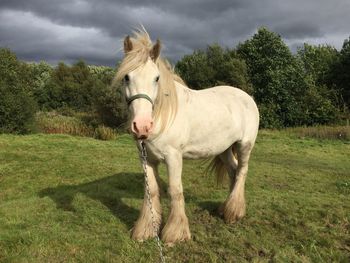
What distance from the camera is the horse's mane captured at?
12.5 feet

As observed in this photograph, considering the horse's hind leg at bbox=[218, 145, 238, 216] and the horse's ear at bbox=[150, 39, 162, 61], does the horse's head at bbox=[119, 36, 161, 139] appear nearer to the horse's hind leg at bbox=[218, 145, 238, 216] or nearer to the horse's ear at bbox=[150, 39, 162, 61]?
the horse's ear at bbox=[150, 39, 162, 61]

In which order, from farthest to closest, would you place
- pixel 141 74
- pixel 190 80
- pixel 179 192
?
pixel 190 80 < pixel 179 192 < pixel 141 74

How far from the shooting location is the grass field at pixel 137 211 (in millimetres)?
4238

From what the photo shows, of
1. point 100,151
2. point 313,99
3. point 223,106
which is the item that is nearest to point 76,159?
point 100,151

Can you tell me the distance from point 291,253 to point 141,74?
103 inches

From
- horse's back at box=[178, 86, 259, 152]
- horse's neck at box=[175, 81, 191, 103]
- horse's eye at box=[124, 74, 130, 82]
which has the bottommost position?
horse's back at box=[178, 86, 259, 152]

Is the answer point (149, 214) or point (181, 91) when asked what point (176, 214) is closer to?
point (149, 214)

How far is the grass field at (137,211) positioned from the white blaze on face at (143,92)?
157cm

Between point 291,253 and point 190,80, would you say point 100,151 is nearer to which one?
point 291,253

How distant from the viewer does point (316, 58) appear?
1716 inches

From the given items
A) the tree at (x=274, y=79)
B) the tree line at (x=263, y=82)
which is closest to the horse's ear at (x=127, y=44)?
the tree line at (x=263, y=82)

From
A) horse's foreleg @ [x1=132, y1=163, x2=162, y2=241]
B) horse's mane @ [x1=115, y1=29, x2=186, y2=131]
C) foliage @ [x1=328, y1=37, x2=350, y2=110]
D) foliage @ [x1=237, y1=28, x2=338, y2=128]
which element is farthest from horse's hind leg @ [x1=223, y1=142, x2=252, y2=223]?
foliage @ [x1=328, y1=37, x2=350, y2=110]

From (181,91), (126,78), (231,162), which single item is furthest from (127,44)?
(231,162)

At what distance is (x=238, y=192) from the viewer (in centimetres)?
546
